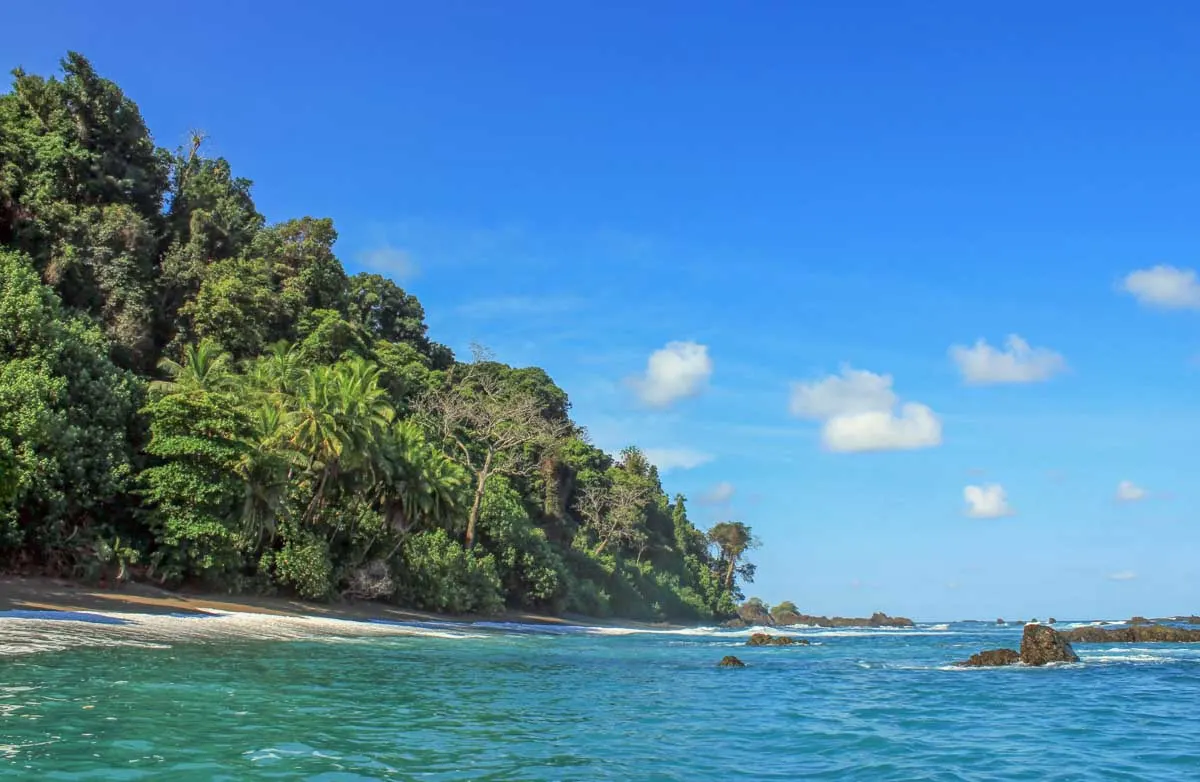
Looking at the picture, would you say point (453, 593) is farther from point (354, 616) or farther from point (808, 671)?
point (808, 671)

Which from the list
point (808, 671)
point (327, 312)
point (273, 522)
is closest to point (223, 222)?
point (327, 312)

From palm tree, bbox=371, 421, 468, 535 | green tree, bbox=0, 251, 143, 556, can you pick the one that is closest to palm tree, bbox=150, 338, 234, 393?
green tree, bbox=0, 251, 143, 556

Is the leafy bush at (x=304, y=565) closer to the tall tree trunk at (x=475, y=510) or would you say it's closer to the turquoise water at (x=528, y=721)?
the tall tree trunk at (x=475, y=510)

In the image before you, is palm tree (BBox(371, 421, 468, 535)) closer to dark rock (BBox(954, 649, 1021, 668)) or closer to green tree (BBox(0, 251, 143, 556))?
green tree (BBox(0, 251, 143, 556))

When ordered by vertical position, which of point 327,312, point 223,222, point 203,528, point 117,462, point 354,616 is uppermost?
point 223,222

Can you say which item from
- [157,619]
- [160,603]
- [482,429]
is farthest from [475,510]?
[157,619]

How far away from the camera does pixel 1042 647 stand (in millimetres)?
30844

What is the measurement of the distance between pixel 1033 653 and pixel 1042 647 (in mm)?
552

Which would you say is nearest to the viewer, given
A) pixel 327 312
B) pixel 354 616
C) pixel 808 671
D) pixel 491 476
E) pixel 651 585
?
pixel 808 671

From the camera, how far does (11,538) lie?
28266mm

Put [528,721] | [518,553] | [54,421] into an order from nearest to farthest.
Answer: [528,721]
[54,421]
[518,553]

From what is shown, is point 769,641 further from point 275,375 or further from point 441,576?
point 275,375

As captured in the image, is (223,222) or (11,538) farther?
(223,222)

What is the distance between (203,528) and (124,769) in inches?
1061
